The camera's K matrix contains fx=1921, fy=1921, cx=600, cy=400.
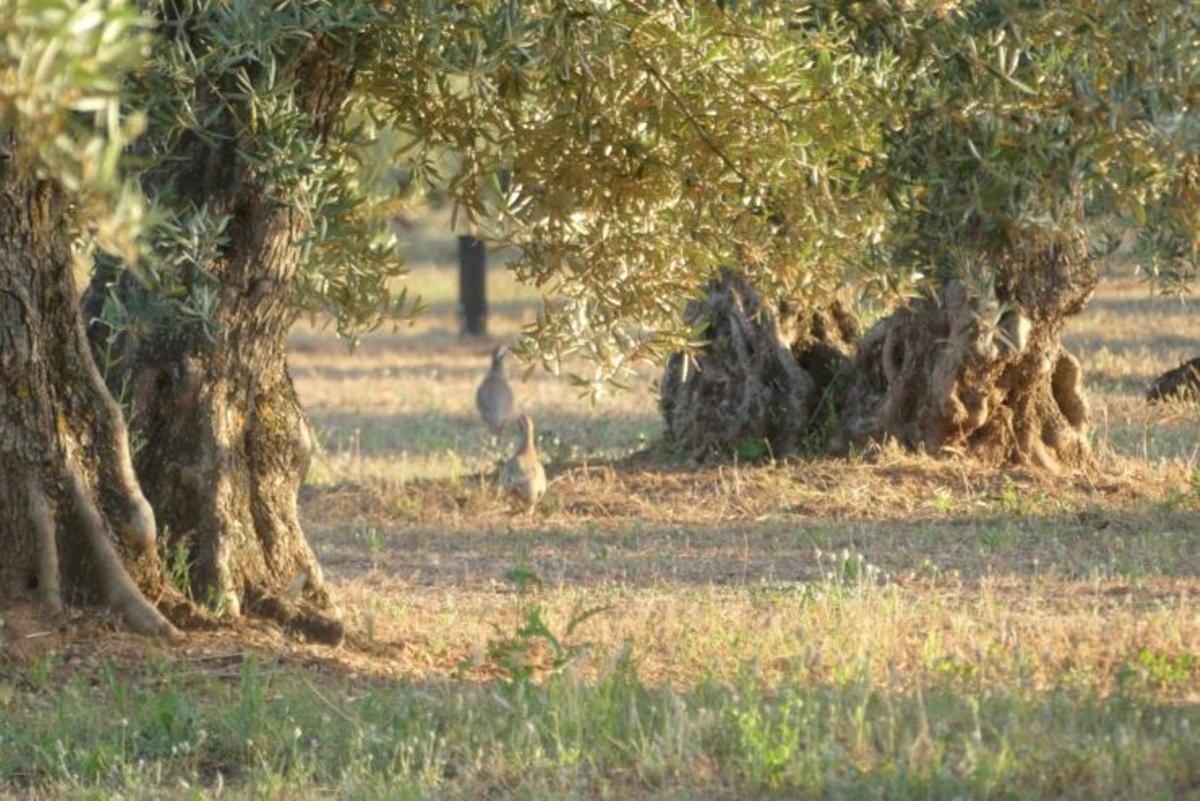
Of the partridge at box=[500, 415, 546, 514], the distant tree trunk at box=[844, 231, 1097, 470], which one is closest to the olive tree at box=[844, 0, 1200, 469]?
the distant tree trunk at box=[844, 231, 1097, 470]

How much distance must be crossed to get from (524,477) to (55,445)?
198 inches

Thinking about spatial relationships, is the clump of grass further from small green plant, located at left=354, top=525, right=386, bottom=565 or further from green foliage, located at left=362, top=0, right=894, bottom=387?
small green plant, located at left=354, top=525, right=386, bottom=565

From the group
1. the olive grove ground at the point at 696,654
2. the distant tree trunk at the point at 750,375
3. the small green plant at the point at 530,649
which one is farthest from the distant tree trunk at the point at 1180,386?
the small green plant at the point at 530,649

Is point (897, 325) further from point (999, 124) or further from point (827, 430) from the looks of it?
point (999, 124)

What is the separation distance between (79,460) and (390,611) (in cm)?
213

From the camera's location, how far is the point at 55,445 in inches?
309

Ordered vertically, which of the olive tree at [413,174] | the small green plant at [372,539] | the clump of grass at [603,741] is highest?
the olive tree at [413,174]

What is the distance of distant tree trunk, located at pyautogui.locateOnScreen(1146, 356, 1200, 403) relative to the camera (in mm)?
16562

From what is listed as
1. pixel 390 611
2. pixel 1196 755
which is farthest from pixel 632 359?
pixel 1196 755

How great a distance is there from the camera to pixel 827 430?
14.2 meters

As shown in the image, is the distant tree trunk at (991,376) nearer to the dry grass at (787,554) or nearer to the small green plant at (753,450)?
the dry grass at (787,554)

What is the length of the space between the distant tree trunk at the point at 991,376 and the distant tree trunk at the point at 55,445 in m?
6.23

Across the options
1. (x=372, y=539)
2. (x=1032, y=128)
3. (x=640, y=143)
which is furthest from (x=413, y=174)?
(x=372, y=539)

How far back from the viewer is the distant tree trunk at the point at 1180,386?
16562 mm
